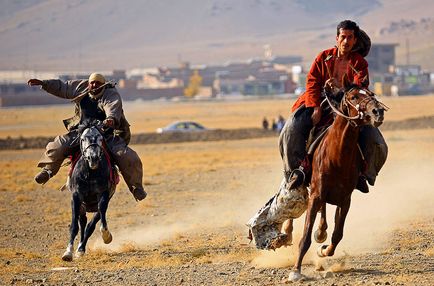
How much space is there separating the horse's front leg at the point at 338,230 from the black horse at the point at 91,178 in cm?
369

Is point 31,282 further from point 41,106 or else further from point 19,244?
point 41,106

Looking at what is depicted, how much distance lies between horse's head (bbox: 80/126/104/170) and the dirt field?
50.2 inches

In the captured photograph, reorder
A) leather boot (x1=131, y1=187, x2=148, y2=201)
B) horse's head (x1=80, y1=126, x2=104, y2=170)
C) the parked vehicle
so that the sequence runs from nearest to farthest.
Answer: horse's head (x1=80, y1=126, x2=104, y2=170), leather boot (x1=131, y1=187, x2=148, y2=201), the parked vehicle

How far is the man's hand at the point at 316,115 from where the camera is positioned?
13.2m

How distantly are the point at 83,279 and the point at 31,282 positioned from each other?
22.4 inches

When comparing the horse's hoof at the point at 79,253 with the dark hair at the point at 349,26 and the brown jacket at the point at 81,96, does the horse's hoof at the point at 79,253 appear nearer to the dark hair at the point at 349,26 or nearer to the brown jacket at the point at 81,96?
the brown jacket at the point at 81,96

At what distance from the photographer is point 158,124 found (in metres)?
92.6

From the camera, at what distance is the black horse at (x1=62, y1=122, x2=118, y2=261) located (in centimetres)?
1580

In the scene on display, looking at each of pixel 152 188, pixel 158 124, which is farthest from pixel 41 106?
pixel 152 188

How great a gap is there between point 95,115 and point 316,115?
4.19 meters

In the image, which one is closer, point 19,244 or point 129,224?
point 19,244

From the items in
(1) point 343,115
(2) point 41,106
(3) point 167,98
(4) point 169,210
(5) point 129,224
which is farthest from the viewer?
(3) point 167,98

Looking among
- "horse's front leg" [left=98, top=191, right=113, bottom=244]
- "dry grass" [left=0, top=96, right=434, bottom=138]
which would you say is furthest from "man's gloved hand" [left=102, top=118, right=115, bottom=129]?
"dry grass" [left=0, top=96, right=434, bottom=138]

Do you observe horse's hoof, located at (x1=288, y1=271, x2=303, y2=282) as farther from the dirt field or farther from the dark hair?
the dark hair
